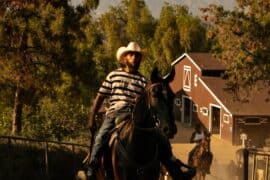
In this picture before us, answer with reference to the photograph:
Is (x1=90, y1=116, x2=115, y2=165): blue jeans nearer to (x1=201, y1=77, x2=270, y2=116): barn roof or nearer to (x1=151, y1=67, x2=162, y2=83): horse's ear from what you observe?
(x1=151, y1=67, x2=162, y2=83): horse's ear

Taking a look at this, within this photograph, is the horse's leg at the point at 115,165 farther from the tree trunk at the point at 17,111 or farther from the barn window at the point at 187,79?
the barn window at the point at 187,79

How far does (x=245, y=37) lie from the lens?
97.7 ft

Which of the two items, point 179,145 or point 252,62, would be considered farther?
point 179,145

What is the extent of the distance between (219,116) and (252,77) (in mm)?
17657

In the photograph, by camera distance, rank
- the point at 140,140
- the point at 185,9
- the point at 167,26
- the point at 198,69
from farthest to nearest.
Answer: the point at 185,9
the point at 167,26
the point at 198,69
the point at 140,140

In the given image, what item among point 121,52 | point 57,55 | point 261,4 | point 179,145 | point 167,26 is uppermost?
point 167,26

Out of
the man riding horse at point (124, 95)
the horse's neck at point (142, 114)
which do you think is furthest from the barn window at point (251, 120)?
the horse's neck at point (142, 114)

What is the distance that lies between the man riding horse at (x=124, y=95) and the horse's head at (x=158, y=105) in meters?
0.54

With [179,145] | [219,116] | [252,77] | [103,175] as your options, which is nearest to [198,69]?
[219,116]

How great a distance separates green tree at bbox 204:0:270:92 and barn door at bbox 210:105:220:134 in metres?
16.9

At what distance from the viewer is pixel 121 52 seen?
7.96m

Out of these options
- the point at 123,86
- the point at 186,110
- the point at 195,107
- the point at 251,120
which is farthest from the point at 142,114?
the point at 186,110

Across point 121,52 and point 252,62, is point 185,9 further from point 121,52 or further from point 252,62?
point 121,52

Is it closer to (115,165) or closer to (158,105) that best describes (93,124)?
(115,165)
